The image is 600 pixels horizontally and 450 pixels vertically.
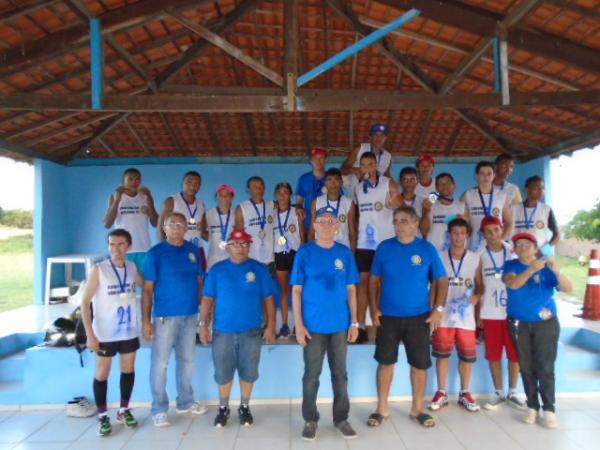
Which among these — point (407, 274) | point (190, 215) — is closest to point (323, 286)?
point (407, 274)

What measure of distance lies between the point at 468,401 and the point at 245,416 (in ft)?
5.78

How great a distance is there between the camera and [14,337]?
4.94m

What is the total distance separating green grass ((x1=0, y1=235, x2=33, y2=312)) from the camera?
10.2 m

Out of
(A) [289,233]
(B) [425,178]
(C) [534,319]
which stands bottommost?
(C) [534,319]

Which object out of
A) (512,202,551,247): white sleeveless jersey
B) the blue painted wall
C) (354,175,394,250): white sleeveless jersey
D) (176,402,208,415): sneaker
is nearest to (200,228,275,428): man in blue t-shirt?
(176,402,208,415): sneaker

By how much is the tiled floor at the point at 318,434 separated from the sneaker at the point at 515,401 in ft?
0.23

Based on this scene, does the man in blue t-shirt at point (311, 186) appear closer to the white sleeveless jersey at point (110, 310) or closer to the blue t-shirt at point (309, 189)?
the blue t-shirt at point (309, 189)

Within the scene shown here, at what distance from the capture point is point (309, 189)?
14.3ft

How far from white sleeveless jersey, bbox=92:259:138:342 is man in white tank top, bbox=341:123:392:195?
2.20 metres

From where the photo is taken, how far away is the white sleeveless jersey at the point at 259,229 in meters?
4.12

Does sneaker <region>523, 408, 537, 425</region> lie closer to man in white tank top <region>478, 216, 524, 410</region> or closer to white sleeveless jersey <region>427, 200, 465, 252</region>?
man in white tank top <region>478, 216, 524, 410</region>

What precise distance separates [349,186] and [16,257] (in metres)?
13.9

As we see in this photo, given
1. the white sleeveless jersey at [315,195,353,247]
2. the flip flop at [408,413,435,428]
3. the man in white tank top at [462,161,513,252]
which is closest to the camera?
the flip flop at [408,413,435,428]

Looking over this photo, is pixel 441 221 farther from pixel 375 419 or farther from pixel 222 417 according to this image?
pixel 222 417
